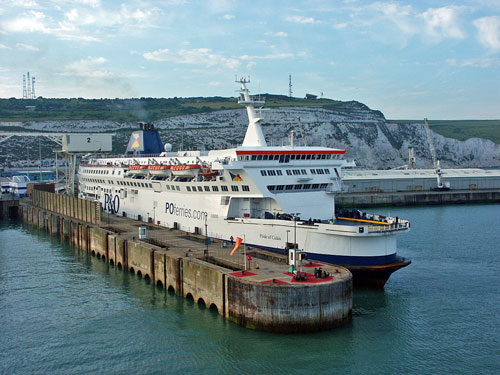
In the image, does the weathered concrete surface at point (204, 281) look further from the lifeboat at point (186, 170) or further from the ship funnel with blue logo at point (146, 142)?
the ship funnel with blue logo at point (146, 142)

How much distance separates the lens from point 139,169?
40.3 meters

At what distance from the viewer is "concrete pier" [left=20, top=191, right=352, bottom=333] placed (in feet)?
63.2

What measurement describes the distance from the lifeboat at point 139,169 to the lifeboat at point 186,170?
18.9ft

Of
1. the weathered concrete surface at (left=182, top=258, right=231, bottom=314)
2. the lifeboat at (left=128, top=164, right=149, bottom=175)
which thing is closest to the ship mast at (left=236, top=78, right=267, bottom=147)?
the lifeboat at (left=128, top=164, right=149, bottom=175)

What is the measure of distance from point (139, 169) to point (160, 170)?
4.32m

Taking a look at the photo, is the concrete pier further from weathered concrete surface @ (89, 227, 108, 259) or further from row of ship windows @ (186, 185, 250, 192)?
row of ship windows @ (186, 185, 250, 192)

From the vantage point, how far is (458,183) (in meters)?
84.4

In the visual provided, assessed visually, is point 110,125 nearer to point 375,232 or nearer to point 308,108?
point 308,108

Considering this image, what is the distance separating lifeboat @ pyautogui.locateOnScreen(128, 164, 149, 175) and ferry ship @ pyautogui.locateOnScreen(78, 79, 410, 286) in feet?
0.35

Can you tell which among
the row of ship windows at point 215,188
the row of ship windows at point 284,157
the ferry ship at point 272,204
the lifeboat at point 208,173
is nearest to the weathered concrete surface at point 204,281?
the ferry ship at point 272,204

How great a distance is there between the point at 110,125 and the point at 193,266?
4571 inches

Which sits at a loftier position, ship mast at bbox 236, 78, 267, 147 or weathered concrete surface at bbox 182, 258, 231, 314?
ship mast at bbox 236, 78, 267, 147

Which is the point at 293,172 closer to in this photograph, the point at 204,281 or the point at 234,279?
the point at 204,281

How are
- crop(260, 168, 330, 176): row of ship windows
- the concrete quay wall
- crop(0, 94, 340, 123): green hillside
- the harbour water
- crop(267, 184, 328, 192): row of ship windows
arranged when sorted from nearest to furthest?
the harbour water < crop(260, 168, 330, 176): row of ship windows < crop(267, 184, 328, 192): row of ship windows < the concrete quay wall < crop(0, 94, 340, 123): green hillside
